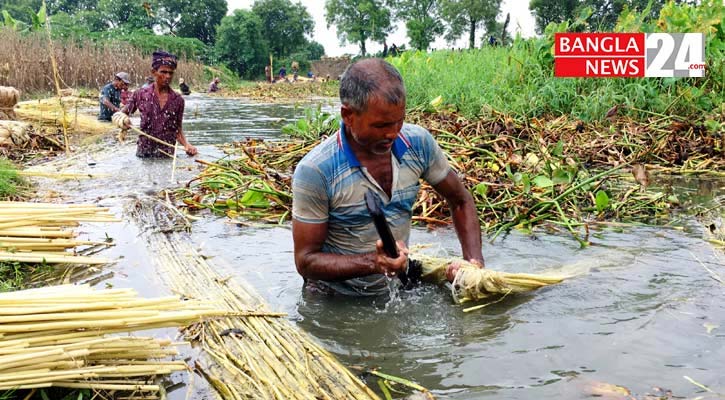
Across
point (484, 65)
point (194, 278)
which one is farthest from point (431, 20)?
point (194, 278)

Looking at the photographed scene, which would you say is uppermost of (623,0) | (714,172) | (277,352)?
(623,0)

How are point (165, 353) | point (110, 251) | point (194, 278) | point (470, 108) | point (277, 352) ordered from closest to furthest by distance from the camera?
point (165, 353), point (277, 352), point (194, 278), point (110, 251), point (470, 108)

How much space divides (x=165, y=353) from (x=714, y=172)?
5.81 metres

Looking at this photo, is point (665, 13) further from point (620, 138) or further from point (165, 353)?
point (165, 353)

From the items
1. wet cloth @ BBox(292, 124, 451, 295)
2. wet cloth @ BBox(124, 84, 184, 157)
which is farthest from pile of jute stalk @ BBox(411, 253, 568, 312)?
wet cloth @ BBox(124, 84, 184, 157)

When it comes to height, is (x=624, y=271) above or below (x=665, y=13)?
below

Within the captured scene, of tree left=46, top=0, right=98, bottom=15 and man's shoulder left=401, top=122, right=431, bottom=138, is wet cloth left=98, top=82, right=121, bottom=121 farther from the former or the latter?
→ tree left=46, top=0, right=98, bottom=15

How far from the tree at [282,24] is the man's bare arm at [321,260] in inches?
2243

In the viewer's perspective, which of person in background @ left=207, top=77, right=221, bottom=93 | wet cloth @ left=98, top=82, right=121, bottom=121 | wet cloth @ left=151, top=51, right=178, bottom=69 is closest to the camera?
wet cloth @ left=151, top=51, right=178, bottom=69

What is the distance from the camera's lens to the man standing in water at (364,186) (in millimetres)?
2660

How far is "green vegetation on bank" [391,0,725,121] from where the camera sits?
762 cm

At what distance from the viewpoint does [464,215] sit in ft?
11.0

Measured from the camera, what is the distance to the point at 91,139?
408 inches

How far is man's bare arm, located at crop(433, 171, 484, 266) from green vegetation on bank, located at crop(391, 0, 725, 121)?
4.44 metres
